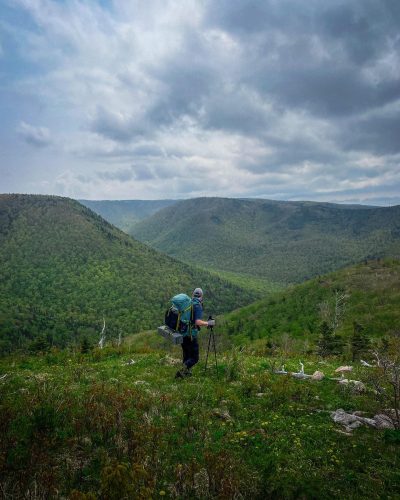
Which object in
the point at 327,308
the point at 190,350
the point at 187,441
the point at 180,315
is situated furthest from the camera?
the point at 327,308

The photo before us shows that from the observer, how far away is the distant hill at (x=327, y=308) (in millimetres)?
73688

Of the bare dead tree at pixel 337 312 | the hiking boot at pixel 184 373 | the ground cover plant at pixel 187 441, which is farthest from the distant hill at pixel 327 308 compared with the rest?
the ground cover plant at pixel 187 441

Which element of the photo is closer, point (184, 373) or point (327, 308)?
point (184, 373)

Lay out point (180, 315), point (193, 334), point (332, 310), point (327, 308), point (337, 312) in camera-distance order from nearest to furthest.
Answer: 1. point (180, 315)
2. point (193, 334)
3. point (337, 312)
4. point (327, 308)
5. point (332, 310)

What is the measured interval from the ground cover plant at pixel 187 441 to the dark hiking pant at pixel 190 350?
0.68 m

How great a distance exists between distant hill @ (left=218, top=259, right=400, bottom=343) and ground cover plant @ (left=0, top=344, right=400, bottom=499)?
195ft

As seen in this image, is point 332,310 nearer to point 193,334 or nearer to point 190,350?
point 190,350

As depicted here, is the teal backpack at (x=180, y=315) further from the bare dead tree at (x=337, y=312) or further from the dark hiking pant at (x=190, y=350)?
the bare dead tree at (x=337, y=312)

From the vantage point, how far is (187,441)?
7266 millimetres

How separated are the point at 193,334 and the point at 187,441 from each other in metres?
4.40

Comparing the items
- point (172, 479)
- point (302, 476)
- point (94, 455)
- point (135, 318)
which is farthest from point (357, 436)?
point (135, 318)

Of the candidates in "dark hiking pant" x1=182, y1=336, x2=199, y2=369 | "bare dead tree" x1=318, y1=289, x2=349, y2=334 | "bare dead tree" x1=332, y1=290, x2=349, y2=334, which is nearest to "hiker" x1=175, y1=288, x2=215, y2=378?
"dark hiking pant" x1=182, y1=336, x2=199, y2=369

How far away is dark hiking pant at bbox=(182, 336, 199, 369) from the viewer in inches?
460

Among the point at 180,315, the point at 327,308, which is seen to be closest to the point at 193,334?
the point at 180,315
